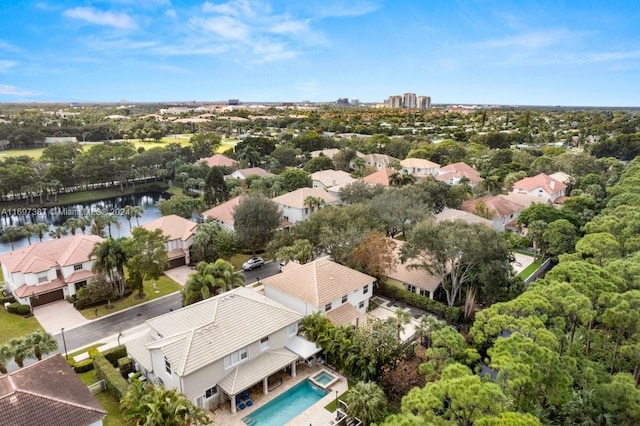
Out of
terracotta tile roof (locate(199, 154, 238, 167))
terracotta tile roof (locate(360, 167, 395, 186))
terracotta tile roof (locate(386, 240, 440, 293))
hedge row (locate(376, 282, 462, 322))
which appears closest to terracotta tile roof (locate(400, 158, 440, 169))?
terracotta tile roof (locate(360, 167, 395, 186))

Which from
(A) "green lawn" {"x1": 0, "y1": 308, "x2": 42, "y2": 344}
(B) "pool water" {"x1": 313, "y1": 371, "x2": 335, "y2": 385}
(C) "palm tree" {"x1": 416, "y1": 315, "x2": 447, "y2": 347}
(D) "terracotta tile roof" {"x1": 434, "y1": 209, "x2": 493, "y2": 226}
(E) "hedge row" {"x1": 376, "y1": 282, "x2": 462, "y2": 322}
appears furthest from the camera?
(D) "terracotta tile roof" {"x1": 434, "y1": 209, "x2": 493, "y2": 226}

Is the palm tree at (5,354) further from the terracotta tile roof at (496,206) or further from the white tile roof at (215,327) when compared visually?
the terracotta tile roof at (496,206)

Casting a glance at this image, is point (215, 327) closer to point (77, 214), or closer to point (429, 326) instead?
point (429, 326)

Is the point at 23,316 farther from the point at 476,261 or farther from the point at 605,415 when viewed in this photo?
the point at 605,415

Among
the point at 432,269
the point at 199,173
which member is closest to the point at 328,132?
the point at 199,173

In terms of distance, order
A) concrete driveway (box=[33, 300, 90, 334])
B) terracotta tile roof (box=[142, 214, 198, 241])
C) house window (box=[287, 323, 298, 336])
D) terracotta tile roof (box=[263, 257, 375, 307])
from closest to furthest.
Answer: house window (box=[287, 323, 298, 336]) → terracotta tile roof (box=[263, 257, 375, 307]) → concrete driveway (box=[33, 300, 90, 334]) → terracotta tile roof (box=[142, 214, 198, 241])

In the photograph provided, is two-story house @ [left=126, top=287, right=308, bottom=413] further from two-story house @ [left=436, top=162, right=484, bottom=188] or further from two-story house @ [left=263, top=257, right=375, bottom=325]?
two-story house @ [left=436, top=162, right=484, bottom=188]

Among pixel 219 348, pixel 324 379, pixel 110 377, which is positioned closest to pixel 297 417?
pixel 324 379
